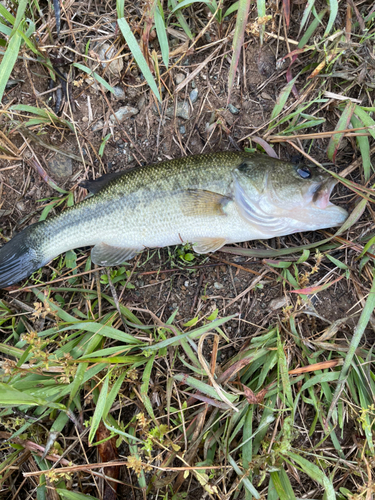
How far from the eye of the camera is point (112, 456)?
9.87 feet

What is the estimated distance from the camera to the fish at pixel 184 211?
3074 mm

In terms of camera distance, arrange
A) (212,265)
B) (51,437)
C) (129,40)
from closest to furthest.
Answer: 1. (51,437)
2. (129,40)
3. (212,265)

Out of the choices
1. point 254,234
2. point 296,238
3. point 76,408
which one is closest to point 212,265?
point 254,234

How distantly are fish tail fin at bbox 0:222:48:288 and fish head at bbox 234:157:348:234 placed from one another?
2.01 m

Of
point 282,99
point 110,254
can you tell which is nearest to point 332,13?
point 282,99

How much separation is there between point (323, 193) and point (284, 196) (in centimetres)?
34

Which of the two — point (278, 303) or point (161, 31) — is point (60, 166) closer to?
point (161, 31)

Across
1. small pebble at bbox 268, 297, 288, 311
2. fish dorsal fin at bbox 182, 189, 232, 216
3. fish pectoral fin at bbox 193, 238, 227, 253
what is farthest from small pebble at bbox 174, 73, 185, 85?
small pebble at bbox 268, 297, 288, 311

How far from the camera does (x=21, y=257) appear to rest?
3254 millimetres

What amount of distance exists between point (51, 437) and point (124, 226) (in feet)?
6.47

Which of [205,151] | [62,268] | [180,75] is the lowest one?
[62,268]

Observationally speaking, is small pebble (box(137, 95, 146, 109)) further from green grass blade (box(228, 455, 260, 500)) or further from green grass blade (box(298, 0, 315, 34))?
green grass blade (box(228, 455, 260, 500))

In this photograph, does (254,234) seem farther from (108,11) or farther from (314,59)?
(108,11)

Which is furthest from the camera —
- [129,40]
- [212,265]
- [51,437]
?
[212,265]
